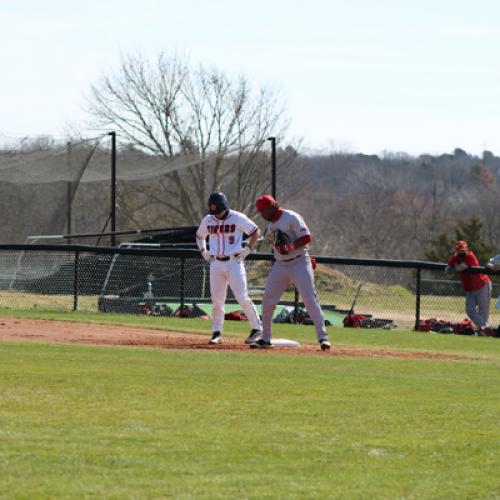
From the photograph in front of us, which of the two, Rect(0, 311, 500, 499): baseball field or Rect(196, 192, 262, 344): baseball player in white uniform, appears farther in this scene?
Rect(196, 192, 262, 344): baseball player in white uniform

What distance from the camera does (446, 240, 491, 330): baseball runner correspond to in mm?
21578

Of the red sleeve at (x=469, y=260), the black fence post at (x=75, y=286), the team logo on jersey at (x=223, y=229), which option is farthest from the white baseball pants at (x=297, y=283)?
the black fence post at (x=75, y=286)

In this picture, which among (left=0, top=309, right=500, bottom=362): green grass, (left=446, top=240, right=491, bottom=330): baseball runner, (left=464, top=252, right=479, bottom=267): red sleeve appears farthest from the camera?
(left=464, top=252, right=479, bottom=267): red sleeve

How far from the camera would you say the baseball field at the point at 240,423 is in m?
6.48

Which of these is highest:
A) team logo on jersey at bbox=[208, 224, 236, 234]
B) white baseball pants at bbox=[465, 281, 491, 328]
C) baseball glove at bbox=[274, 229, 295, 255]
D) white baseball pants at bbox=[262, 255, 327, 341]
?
team logo on jersey at bbox=[208, 224, 236, 234]

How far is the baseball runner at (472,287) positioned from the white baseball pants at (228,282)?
22.6ft

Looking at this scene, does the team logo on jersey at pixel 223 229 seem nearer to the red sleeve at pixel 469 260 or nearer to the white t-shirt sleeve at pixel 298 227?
the white t-shirt sleeve at pixel 298 227

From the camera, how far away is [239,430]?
8.08 meters

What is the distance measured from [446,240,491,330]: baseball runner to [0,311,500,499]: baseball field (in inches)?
266

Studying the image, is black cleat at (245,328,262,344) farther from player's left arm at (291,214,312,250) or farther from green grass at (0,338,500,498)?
green grass at (0,338,500,498)

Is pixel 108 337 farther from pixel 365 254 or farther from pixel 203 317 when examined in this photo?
pixel 365 254

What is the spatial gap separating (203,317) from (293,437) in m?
14.5

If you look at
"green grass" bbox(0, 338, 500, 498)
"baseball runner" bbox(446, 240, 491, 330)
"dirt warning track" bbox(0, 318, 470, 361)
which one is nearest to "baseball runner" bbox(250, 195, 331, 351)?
"dirt warning track" bbox(0, 318, 470, 361)

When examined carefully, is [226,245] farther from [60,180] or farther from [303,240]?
[60,180]
